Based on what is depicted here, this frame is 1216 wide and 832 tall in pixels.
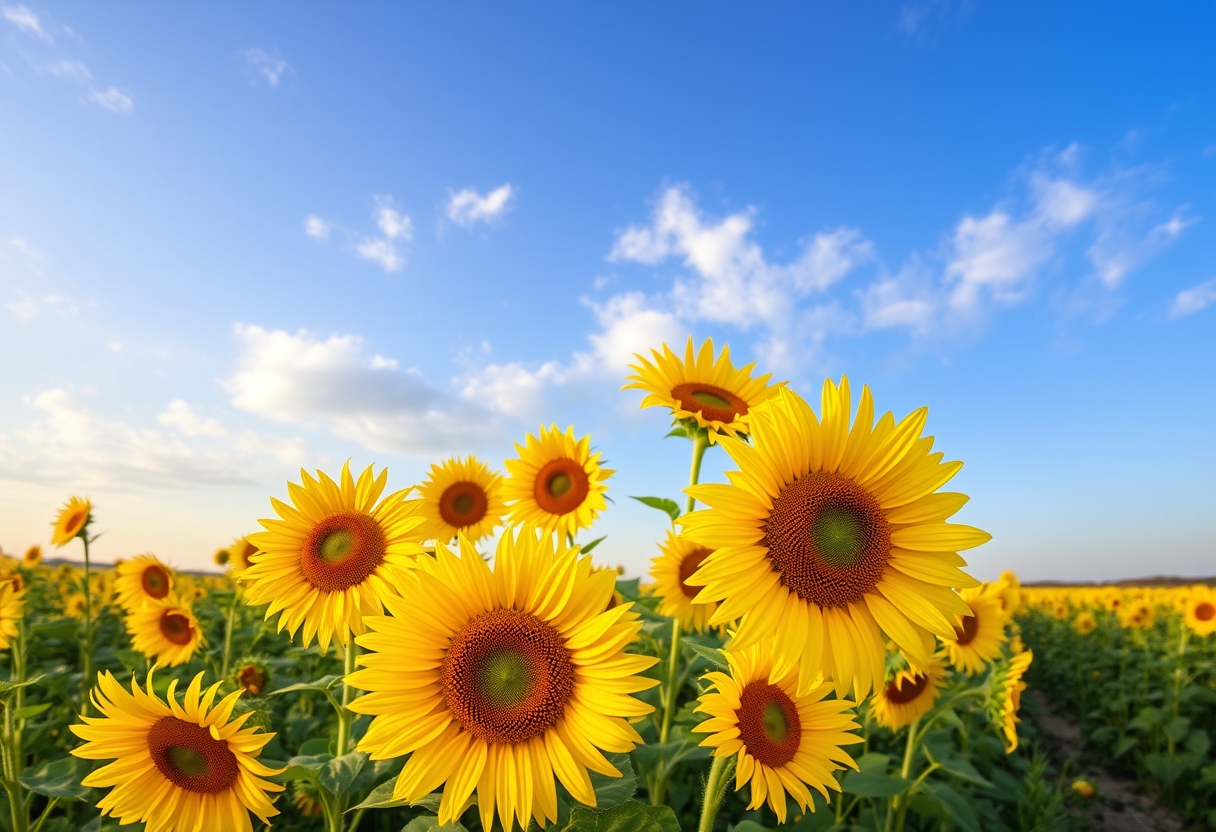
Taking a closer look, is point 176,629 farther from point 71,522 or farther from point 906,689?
point 906,689

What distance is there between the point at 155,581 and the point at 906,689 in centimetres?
657

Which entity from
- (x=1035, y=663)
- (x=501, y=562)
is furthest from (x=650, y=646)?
(x=1035, y=663)

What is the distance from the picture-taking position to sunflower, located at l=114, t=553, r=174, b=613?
618 cm

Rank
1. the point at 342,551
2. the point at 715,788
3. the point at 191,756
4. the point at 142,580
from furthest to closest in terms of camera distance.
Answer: the point at 142,580, the point at 342,551, the point at 191,756, the point at 715,788

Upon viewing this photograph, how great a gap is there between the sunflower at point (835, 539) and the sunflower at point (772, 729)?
0.91 feet

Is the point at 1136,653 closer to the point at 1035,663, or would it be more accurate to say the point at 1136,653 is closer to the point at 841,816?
the point at 1035,663

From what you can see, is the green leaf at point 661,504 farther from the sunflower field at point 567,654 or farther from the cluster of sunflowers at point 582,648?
the cluster of sunflowers at point 582,648

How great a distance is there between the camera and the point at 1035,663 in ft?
49.0

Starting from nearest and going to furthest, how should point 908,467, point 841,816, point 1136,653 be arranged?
point 908,467
point 841,816
point 1136,653

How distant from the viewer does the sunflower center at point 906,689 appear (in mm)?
4047

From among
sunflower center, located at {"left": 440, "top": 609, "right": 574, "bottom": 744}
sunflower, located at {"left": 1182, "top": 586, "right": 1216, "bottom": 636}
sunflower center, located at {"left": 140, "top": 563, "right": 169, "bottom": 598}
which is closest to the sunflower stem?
sunflower center, located at {"left": 440, "top": 609, "right": 574, "bottom": 744}

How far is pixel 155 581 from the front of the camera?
629 cm

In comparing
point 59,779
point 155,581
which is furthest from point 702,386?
point 155,581

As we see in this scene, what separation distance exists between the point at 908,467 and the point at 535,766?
1.49 m
